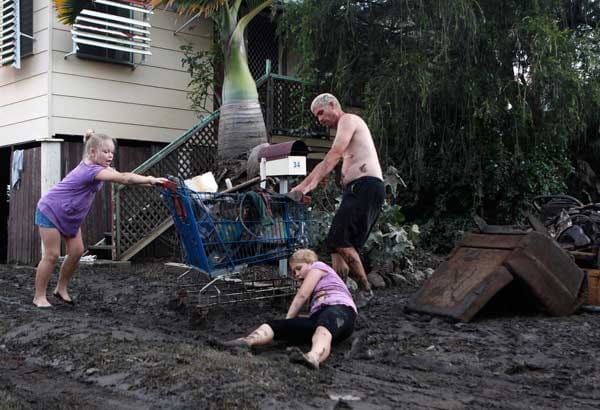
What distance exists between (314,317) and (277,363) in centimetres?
79

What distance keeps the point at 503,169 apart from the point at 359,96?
2916 mm

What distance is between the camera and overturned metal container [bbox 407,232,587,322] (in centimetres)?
589

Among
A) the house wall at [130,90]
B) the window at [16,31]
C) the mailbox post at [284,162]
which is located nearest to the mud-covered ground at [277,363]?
the mailbox post at [284,162]

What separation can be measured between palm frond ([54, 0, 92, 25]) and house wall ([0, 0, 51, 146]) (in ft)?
1.35

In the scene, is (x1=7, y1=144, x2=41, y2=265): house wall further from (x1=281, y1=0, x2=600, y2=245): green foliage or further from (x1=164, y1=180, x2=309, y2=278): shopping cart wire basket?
(x1=164, y1=180, x2=309, y2=278): shopping cart wire basket

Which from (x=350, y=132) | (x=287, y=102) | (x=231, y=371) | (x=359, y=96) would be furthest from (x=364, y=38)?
(x=231, y=371)

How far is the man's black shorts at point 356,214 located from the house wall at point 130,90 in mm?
6938

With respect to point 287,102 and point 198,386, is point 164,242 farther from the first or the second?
point 198,386

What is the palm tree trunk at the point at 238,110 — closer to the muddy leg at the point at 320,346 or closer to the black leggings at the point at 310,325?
the black leggings at the point at 310,325

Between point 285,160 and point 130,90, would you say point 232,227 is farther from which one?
point 130,90

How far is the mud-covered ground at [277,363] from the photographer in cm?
373

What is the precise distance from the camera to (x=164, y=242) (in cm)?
1185

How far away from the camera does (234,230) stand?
6.16 m

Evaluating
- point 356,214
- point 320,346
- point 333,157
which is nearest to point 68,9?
point 333,157
